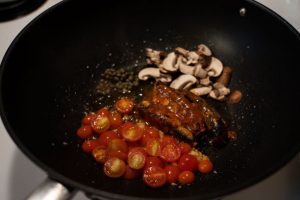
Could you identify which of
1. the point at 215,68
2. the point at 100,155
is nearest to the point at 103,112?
the point at 100,155

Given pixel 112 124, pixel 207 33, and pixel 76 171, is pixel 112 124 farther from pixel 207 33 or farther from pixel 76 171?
pixel 207 33

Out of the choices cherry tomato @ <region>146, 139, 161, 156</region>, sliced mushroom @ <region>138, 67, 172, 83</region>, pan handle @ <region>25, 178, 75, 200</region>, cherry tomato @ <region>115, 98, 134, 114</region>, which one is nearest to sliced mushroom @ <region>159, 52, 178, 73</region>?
sliced mushroom @ <region>138, 67, 172, 83</region>

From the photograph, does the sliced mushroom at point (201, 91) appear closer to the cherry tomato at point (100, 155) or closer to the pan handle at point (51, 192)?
the cherry tomato at point (100, 155)

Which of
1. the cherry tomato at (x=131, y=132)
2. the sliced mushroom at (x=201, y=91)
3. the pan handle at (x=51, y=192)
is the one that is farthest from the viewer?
the sliced mushroom at (x=201, y=91)

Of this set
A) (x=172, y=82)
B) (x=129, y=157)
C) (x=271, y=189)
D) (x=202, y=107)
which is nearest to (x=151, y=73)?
(x=172, y=82)

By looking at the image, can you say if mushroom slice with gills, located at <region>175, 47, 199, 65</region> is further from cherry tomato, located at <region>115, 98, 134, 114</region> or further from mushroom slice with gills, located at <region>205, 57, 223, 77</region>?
cherry tomato, located at <region>115, 98, 134, 114</region>

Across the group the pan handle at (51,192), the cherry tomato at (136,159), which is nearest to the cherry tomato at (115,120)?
the cherry tomato at (136,159)

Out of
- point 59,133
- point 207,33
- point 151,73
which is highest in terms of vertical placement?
point 207,33
